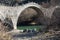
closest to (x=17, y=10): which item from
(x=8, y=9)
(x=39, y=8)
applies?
(x=8, y=9)

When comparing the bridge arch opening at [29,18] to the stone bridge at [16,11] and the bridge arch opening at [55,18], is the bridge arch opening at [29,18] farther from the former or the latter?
the stone bridge at [16,11]

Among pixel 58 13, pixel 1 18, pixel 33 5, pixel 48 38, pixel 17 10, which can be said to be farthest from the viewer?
pixel 58 13

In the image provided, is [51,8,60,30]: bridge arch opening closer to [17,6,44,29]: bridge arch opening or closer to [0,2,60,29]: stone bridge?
[0,2,60,29]: stone bridge

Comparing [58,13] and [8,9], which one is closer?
[8,9]

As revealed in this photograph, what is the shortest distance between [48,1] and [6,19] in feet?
31.8

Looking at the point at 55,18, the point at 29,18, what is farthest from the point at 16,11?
the point at 29,18

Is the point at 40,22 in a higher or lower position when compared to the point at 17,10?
lower

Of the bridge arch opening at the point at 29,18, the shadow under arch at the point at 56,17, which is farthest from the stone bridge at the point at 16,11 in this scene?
the bridge arch opening at the point at 29,18

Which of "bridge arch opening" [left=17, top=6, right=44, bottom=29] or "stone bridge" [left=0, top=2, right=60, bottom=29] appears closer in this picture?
"stone bridge" [left=0, top=2, right=60, bottom=29]

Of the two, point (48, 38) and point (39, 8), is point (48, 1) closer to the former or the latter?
point (39, 8)

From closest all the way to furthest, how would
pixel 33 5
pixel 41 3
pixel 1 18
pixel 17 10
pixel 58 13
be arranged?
pixel 1 18
pixel 17 10
pixel 33 5
pixel 41 3
pixel 58 13

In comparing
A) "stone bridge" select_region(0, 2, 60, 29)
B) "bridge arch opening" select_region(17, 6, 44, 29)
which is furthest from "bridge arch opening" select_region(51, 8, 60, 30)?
"bridge arch opening" select_region(17, 6, 44, 29)

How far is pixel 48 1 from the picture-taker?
3716 centimetres

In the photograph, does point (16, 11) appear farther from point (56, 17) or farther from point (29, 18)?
point (29, 18)
